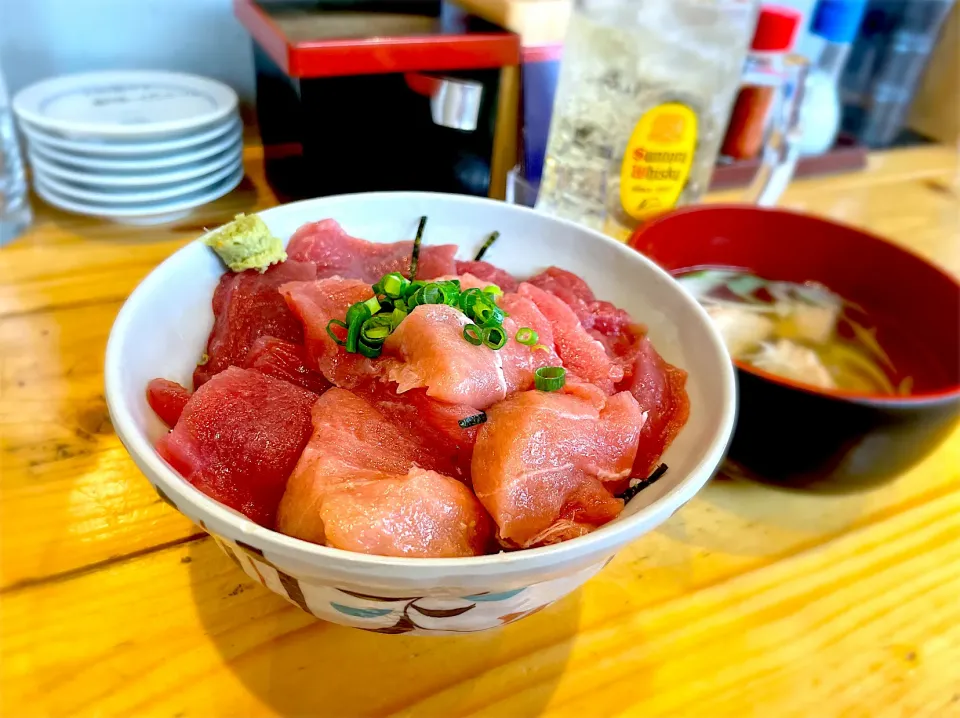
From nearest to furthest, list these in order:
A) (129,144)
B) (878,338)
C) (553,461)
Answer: (553,461) < (878,338) < (129,144)

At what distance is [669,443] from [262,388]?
19.6 inches

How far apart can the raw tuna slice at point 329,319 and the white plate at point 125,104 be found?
80cm

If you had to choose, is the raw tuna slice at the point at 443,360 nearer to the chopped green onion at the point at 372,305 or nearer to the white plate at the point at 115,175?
the chopped green onion at the point at 372,305

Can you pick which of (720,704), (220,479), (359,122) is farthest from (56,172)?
(720,704)

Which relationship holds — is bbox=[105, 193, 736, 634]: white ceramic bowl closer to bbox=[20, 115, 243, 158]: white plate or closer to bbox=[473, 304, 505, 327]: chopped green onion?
bbox=[473, 304, 505, 327]: chopped green onion

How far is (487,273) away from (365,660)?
56 cm

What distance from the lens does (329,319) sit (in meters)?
0.89

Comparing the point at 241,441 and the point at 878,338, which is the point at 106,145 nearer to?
the point at 241,441

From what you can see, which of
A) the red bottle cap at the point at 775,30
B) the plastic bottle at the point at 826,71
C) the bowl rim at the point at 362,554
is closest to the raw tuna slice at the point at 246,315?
the bowl rim at the point at 362,554

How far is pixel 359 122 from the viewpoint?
4.87ft

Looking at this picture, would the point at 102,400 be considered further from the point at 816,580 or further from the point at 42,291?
the point at 816,580

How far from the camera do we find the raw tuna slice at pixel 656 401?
0.87 metres

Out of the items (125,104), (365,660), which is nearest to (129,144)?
(125,104)

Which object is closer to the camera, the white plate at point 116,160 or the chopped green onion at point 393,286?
the chopped green onion at point 393,286
